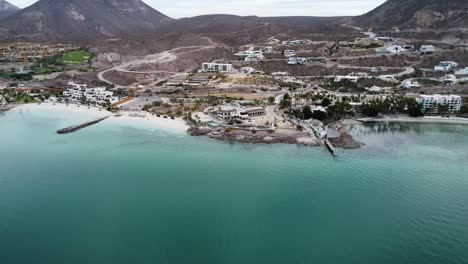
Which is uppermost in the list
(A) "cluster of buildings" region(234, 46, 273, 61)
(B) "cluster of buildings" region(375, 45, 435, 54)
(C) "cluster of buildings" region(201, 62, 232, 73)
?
(B) "cluster of buildings" region(375, 45, 435, 54)

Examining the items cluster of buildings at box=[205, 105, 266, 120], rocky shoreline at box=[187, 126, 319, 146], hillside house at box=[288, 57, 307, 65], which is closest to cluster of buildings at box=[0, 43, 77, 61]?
hillside house at box=[288, 57, 307, 65]

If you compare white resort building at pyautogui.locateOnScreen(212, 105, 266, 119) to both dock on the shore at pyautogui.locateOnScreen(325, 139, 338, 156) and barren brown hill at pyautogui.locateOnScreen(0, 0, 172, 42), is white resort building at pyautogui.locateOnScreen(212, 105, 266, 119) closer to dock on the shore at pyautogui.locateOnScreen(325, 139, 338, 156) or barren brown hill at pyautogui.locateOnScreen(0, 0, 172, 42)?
dock on the shore at pyautogui.locateOnScreen(325, 139, 338, 156)

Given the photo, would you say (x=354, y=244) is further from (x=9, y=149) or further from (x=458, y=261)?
(x=9, y=149)

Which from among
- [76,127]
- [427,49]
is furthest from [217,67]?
[427,49]

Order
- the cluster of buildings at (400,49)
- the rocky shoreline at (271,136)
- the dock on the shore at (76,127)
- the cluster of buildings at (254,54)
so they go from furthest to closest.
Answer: the cluster of buildings at (254,54) → the cluster of buildings at (400,49) → the dock on the shore at (76,127) → the rocky shoreline at (271,136)

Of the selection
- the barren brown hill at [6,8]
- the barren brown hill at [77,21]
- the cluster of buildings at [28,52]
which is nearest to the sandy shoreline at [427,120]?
the cluster of buildings at [28,52]

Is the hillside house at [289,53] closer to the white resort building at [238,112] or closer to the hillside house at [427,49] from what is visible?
the hillside house at [427,49]
